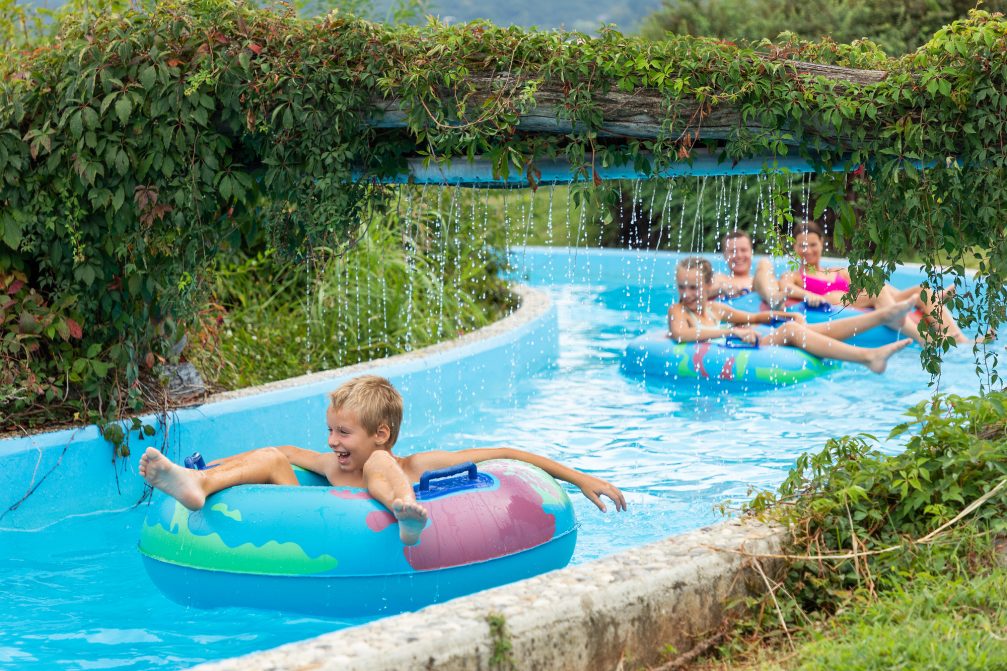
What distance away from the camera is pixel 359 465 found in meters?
4.98

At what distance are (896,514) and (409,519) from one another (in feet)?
5.66

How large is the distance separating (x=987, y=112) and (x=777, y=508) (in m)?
2.06

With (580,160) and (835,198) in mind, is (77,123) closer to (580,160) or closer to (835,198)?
(580,160)

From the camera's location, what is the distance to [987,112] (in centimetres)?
494

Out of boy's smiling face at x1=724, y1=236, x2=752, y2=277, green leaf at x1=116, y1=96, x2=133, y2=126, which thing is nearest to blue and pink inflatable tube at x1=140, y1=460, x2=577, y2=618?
green leaf at x1=116, y1=96, x2=133, y2=126

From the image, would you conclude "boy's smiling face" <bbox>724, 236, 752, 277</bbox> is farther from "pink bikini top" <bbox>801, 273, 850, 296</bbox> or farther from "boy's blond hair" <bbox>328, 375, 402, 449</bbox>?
"boy's blond hair" <bbox>328, 375, 402, 449</bbox>

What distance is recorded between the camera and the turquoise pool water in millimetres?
4590

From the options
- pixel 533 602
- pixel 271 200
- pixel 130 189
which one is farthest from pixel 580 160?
pixel 533 602

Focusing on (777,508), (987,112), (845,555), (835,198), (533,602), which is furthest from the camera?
(835,198)

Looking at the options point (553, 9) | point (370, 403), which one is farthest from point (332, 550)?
point (553, 9)

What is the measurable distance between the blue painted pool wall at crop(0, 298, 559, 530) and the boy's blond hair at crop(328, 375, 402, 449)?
6.53 feet

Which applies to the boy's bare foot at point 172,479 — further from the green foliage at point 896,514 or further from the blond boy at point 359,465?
the green foliage at point 896,514

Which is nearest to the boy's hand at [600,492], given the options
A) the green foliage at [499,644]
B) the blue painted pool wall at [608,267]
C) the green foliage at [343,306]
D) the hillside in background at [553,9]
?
the green foliage at [499,644]

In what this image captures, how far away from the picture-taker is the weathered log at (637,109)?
17.1ft
